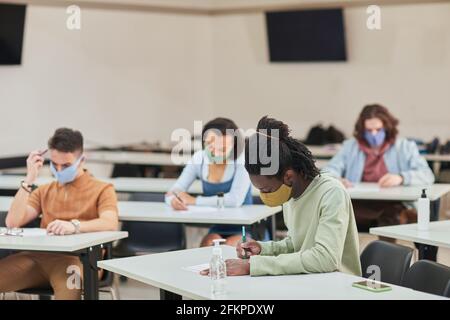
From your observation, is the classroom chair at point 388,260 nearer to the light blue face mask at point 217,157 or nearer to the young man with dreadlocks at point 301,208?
the young man with dreadlocks at point 301,208

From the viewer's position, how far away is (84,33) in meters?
9.67

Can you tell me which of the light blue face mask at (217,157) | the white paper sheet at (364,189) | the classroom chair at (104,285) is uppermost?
the light blue face mask at (217,157)

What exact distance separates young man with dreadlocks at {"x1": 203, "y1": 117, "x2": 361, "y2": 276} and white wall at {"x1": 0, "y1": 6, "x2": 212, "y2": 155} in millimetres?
5988

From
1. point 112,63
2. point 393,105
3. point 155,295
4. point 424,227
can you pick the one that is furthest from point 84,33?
point 424,227

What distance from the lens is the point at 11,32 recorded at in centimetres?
869

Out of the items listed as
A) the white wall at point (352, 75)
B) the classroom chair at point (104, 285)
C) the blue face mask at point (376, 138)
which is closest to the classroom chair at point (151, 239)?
the classroom chair at point (104, 285)

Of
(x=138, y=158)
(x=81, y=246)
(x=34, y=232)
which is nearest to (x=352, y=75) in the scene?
(x=138, y=158)

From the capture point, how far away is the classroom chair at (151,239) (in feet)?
18.0

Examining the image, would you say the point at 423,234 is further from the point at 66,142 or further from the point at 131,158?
the point at 131,158

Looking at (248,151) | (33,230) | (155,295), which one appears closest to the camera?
(248,151)

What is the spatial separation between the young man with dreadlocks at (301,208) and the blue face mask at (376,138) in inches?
116

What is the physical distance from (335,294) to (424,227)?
150 cm
